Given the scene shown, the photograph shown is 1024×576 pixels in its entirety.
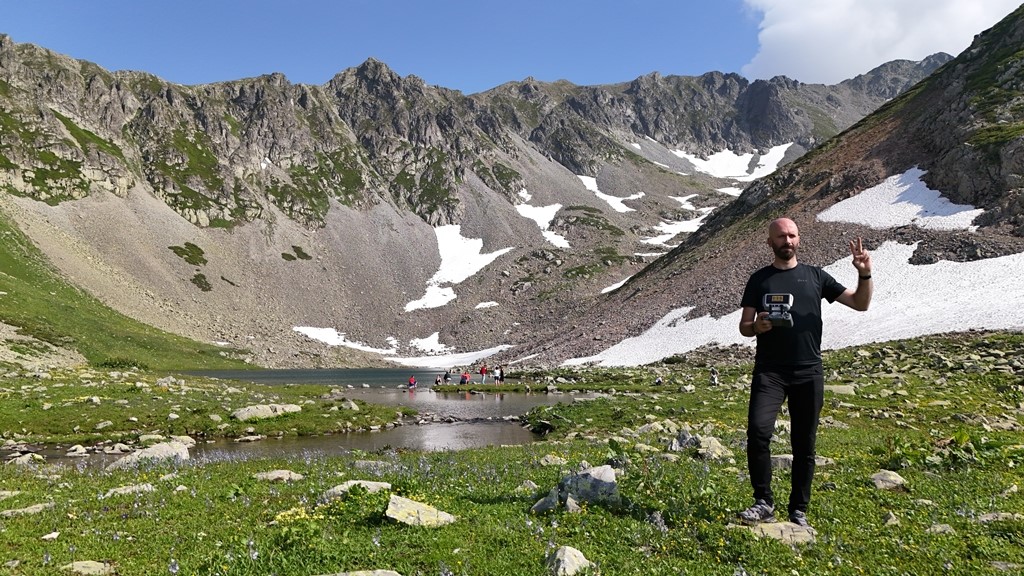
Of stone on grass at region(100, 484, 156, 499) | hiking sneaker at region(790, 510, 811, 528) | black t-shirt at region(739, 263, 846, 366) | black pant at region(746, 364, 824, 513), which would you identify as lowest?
stone on grass at region(100, 484, 156, 499)

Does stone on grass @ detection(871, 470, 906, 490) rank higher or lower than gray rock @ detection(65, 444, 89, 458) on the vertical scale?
higher

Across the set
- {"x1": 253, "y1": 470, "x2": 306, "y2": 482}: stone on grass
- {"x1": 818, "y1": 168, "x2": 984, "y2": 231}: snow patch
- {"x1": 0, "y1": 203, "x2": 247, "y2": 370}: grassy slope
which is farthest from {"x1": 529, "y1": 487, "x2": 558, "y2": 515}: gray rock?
{"x1": 818, "y1": 168, "x2": 984, "y2": 231}: snow patch

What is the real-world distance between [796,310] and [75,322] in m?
113

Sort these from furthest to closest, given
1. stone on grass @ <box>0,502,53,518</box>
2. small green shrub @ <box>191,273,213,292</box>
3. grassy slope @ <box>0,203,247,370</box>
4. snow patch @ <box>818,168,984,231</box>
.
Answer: small green shrub @ <box>191,273,213,292</box>
grassy slope @ <box>0,203,247,370</box>
snow patch @ <box>818,168,984,231</box>
stone on grass @ <box>0,502,53,518</box>

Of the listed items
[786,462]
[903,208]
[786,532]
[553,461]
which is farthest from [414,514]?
[903,208]

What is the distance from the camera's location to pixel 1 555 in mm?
7359

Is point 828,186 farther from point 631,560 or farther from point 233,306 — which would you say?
point 233,306

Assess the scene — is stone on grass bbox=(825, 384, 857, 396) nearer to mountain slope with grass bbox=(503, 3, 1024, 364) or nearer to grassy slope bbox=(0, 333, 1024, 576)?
grassy slope bbox=(0, 333, 1024, 576)

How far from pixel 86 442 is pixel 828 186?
105856 mm

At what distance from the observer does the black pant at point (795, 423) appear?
813cm

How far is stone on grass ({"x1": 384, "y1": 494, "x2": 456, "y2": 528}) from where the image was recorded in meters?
8.20

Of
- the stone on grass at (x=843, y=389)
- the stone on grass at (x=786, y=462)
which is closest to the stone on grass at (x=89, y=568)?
the stone on grass at (x=786, y=462)

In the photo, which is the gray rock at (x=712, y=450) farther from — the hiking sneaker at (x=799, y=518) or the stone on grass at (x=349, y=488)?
the stone on grass at (x=349, y=488)

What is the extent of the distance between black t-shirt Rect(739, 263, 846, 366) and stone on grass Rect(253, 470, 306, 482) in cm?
1096
